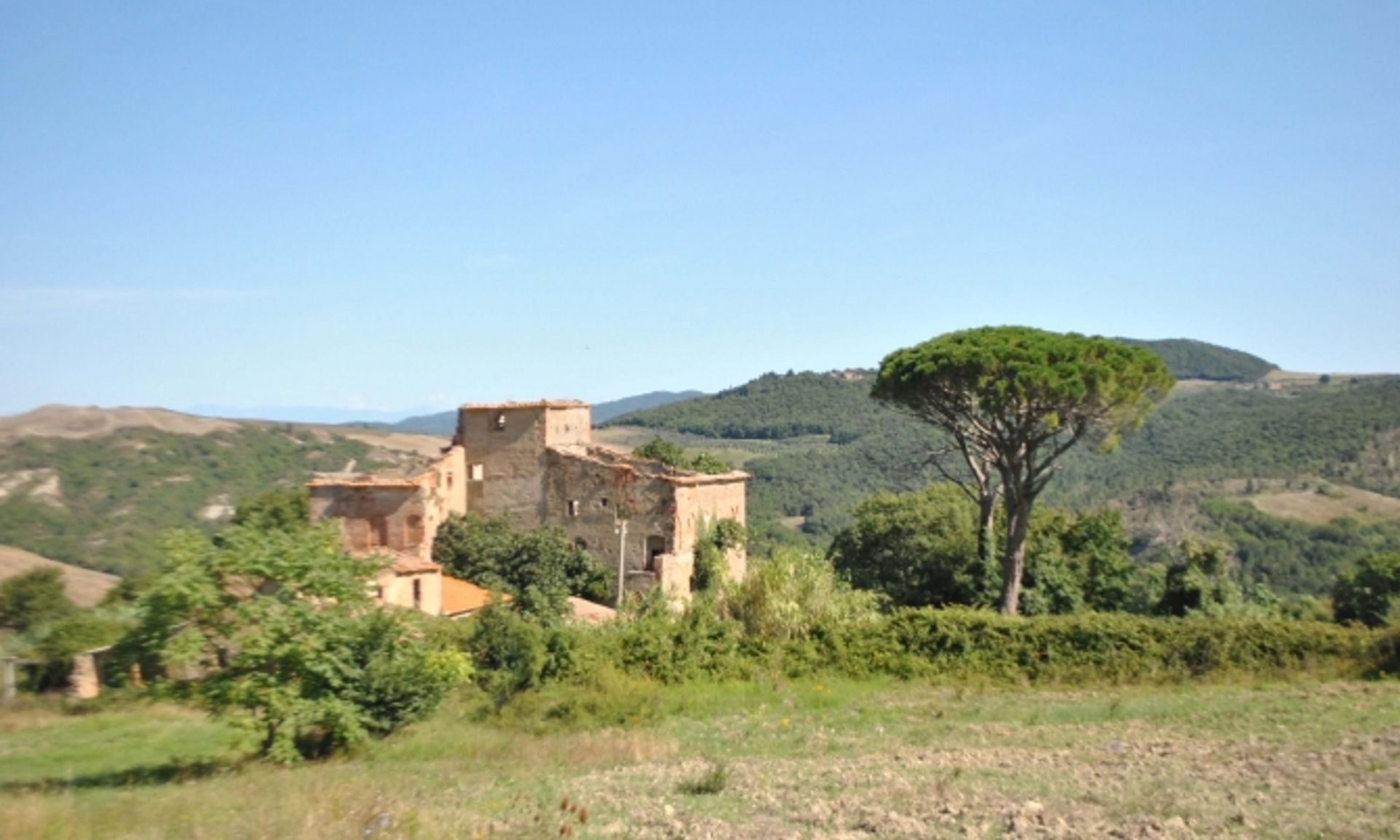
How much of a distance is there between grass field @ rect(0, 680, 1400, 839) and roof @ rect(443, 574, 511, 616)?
712 cm

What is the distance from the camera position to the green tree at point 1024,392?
27453mm

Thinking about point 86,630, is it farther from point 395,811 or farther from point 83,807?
point 395,811

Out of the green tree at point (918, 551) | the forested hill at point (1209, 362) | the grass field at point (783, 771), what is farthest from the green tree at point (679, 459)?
the forested hill at point (1209, 362)

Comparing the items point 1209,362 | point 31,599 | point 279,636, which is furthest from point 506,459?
point 1209,362

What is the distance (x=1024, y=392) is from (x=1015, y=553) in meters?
4.02

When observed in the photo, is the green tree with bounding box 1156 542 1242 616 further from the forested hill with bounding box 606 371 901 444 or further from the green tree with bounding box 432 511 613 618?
the forested hill with bounding box 606 371 901 444

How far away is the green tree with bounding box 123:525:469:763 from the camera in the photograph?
44.8 feet

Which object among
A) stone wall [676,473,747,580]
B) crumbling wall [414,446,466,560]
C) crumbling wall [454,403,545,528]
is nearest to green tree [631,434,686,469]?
stone wall [676,473,747,580]

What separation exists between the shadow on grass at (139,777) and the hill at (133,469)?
31.0 m

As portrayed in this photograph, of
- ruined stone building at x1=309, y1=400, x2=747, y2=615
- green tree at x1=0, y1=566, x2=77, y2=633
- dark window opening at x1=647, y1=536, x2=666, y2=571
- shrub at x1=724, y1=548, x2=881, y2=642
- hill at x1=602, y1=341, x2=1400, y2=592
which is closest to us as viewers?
shrub at x1=724, y1=548, x2=881, y2=642

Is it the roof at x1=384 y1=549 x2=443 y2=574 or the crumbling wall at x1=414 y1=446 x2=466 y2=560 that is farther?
the crumbling wall at x1=414 y1=446 x2=466 y2=560

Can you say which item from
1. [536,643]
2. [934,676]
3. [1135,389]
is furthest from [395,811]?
[1135,389]

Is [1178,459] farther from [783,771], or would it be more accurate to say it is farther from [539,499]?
[783,771]

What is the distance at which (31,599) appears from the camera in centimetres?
2641
